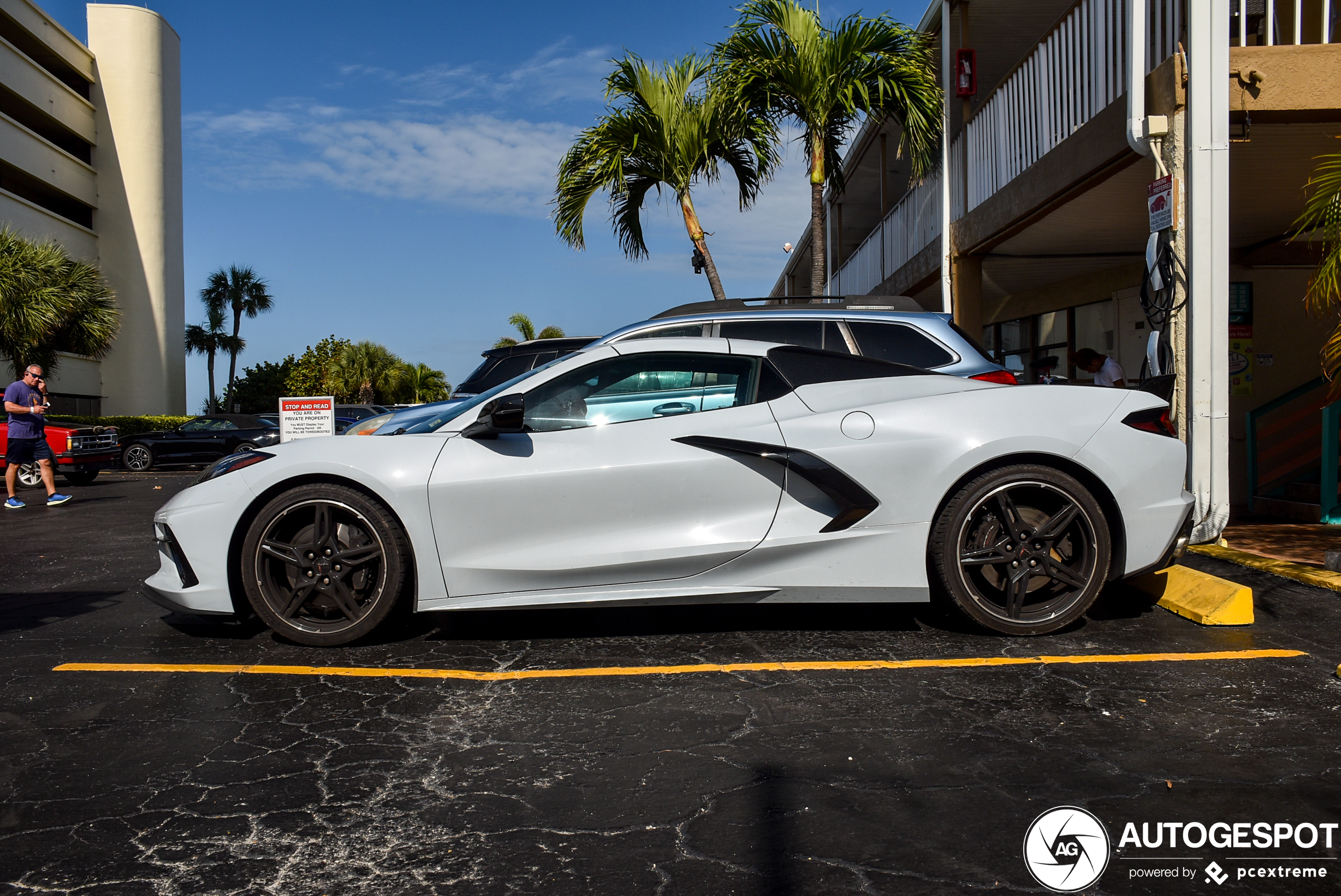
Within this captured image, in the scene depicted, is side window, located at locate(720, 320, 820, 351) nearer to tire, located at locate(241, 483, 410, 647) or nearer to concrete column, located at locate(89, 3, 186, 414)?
tire, located at locate(241, 483, 410, 647)

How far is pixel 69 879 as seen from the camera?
2.31 meters

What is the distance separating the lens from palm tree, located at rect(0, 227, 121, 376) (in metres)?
23.6

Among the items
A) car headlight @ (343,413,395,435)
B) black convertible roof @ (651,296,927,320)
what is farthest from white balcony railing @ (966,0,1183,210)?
car headlight @ (343,413,395,435)

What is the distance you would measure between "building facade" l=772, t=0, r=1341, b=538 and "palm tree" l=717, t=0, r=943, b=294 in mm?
507

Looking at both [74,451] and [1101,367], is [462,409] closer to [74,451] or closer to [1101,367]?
[1101,367]

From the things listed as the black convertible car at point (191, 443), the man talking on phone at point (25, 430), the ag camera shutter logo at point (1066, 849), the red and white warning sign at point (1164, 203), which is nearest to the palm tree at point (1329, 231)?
the red and white warning sign at point (1164, 203)

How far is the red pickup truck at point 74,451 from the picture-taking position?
1620 centimetres

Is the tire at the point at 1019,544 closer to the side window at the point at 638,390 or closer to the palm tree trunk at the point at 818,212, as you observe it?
the side window at the point at 638,390

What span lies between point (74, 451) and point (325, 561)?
14.7 meters

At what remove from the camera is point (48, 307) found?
23953 mm

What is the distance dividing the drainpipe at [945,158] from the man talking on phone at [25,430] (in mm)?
11591

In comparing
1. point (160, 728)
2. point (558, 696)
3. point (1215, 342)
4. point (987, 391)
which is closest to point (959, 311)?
point (1215, 342)

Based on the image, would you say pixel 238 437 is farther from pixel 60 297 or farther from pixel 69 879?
pixel 69 879

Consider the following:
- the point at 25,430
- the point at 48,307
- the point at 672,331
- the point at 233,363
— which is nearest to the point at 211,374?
the point at 233,363
